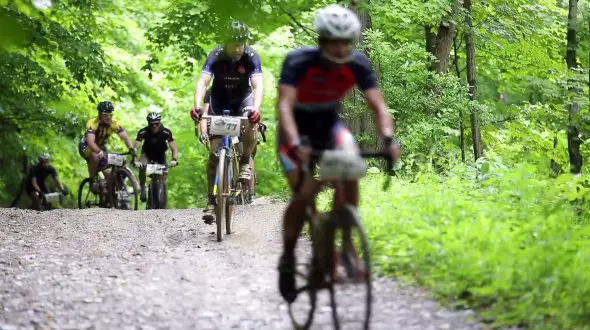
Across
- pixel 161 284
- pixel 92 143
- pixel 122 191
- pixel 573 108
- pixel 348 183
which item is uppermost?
pixel 573 108

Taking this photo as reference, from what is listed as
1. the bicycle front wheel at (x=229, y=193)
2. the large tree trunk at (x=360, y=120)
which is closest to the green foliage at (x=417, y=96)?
the large tree trunk at (x=360, y=120)

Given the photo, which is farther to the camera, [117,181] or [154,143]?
[117,181]

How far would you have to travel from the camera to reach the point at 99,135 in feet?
49.1

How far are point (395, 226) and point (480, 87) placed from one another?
44.7ft

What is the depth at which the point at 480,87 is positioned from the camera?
801 inches

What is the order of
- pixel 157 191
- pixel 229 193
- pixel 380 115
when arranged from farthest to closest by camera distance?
pixel 157 191 < pixel 229 193 < pixel 380 115

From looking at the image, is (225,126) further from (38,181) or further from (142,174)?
(38,181)

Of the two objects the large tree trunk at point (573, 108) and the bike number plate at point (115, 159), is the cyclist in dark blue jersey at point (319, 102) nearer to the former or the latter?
the large tree trunk at point (573, 108)

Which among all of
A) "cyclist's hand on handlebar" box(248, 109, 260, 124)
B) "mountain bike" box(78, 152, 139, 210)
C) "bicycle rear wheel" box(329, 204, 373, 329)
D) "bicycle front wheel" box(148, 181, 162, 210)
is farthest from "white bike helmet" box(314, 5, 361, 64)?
"mountain bike" box(78, 152, 139, 210)

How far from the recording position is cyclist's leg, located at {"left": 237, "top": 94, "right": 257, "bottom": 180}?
977 cm

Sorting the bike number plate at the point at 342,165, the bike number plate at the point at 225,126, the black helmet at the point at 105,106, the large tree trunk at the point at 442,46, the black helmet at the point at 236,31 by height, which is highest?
the large tree trunk at the point at 442,46

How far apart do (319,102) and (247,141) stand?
4485mm

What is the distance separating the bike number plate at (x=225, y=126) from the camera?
894 cm

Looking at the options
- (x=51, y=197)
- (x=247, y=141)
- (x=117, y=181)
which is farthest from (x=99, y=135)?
(x=247, y=141)
